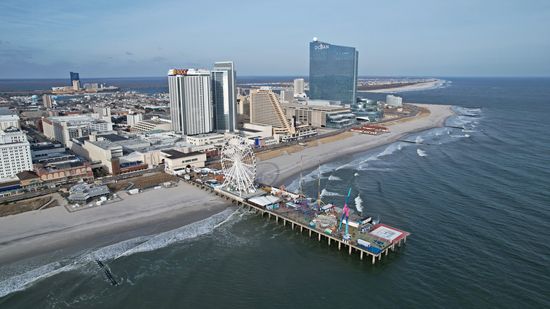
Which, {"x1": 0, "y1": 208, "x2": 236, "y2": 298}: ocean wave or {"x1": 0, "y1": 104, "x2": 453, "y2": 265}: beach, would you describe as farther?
{"x1": 0, "y1": 104, "x2": 453, "y2": 265}: beach

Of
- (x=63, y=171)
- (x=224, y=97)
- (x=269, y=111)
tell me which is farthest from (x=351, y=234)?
(x=224, y=97)

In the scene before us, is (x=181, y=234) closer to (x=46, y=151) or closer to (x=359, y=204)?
(x=359, y=204)

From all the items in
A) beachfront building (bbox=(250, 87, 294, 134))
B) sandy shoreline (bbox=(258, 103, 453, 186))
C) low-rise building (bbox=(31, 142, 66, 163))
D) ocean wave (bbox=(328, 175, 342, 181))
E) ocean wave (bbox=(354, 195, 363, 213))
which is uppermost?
beachfront building (bbox=(250, 87, 294, 134))

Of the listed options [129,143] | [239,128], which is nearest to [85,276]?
[129,143]

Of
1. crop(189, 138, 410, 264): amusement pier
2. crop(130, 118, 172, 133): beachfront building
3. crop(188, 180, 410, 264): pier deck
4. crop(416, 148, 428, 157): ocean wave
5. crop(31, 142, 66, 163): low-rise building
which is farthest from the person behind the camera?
crop(130, 118, 172, 133): beachfront building

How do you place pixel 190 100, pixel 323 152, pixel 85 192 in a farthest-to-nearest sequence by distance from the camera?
1. pixel 190 100
2. pixel 323 152
3. pixel 85 192

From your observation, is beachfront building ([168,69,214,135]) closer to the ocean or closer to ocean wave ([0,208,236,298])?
the ocean

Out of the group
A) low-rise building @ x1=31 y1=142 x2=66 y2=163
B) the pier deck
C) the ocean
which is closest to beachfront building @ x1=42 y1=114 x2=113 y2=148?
low-rise building @ x1=31 y1=142 x2=66 y2=163

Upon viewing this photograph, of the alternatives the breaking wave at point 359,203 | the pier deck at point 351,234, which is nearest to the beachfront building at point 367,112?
the breaking wave at point 359,203
